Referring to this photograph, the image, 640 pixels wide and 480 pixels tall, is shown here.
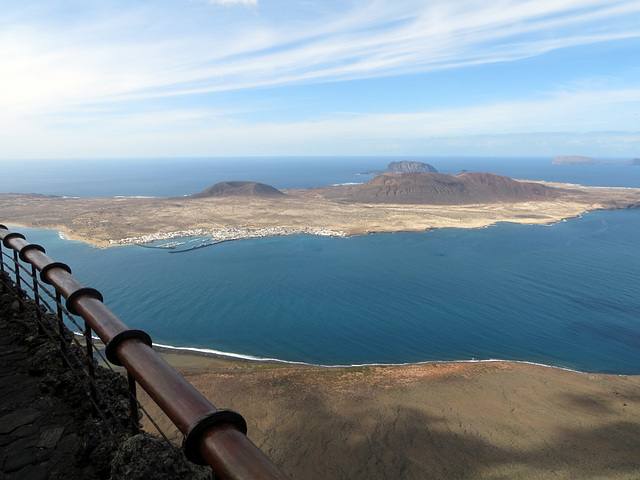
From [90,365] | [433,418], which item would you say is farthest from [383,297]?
[90,365]

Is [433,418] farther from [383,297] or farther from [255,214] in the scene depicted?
[255,214]

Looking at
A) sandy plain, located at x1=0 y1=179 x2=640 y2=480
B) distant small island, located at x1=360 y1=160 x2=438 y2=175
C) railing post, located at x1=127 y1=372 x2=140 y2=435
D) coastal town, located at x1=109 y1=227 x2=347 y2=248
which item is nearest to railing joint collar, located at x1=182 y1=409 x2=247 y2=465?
railing post, located at x1=127 y1=372 x2=140 y2=435

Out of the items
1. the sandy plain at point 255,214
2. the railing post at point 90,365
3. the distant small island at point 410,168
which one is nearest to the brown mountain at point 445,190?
the sandy plain at point 255,214

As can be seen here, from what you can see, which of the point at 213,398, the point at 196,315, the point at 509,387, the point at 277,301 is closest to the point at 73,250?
the point at 196,315

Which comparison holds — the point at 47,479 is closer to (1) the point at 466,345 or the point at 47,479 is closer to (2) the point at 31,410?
(2) the point at 31,410

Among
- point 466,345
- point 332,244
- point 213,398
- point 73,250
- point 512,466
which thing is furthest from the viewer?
point 332,244
